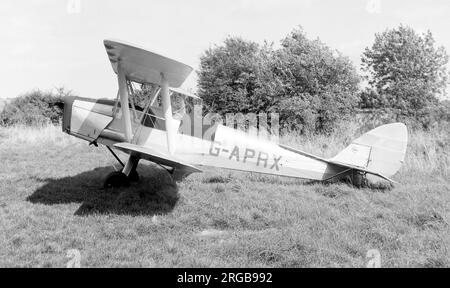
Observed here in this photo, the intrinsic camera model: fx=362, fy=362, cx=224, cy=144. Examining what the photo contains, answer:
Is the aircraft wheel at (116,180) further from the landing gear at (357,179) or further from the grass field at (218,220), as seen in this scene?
the landing gear at (357,179)

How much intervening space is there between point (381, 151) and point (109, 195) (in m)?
5.19

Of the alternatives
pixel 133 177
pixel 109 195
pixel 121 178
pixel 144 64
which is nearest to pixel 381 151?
pixel 144 64

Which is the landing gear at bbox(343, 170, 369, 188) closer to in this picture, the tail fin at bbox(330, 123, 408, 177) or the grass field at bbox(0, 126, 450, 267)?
the tail fin at bbox(330, 123, 408, 177)

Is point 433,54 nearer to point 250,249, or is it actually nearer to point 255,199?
point 255,199

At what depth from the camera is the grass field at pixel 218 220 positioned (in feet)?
13.1

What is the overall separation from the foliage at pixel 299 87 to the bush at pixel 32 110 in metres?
9.65

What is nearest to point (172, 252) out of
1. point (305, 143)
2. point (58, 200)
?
point (58, 200)

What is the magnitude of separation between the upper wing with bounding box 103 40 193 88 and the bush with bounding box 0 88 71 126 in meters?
14.7

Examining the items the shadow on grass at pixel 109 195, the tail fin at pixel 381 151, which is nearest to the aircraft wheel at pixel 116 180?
the shadow on grass at pixel 109 195

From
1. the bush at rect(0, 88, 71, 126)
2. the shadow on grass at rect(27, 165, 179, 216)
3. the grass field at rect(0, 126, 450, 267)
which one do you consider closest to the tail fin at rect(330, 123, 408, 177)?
the grass field at rect(0, 126, 450, 267)

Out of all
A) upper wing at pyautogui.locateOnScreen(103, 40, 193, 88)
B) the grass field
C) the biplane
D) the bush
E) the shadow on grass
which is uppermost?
upper wing at pyautogui.locateOnScreen(103, 40, 193, 88)

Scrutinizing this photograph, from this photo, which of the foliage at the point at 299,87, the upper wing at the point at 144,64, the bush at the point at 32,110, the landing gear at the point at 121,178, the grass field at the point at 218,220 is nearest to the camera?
the grass field at the point at 218,220

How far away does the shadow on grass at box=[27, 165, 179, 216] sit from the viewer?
18.5ft

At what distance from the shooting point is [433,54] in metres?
15.5
